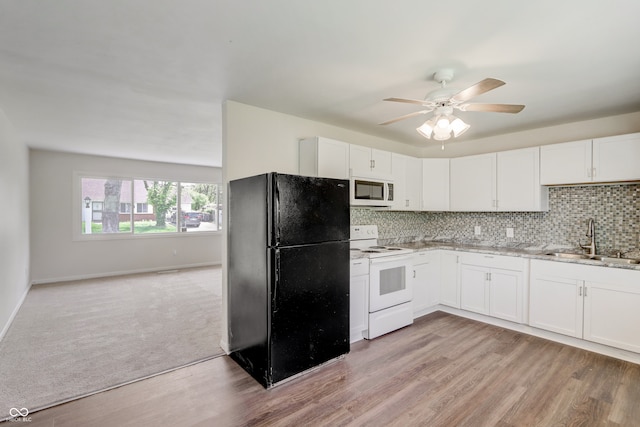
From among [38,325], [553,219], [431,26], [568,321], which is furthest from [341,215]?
[38,325]

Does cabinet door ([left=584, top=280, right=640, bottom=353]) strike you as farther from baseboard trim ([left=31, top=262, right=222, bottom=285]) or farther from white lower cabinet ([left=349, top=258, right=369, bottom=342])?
baseboard trim ([left=31, top=262, right=222, bottom=285])

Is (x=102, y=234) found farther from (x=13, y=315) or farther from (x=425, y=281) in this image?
(x=425, y=281)

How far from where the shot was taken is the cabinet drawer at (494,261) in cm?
345

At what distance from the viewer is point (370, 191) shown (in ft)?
11.8

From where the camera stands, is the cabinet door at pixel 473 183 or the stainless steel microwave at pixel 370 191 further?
the cabinet door at pixel 473 183

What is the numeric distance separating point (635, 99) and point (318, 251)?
332 centimetres

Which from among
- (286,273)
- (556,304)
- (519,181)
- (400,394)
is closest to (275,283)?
(286,273)

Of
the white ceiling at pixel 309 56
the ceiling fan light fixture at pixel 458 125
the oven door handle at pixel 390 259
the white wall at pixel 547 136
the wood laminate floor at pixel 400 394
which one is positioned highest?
the white ceiling at pixel 309 56

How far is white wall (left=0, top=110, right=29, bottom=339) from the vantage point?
3.33 meters

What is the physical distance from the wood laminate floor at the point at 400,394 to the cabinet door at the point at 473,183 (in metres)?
1.85

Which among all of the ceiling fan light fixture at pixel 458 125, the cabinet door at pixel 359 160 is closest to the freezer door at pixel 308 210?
the cabinet door at pixel 359 160

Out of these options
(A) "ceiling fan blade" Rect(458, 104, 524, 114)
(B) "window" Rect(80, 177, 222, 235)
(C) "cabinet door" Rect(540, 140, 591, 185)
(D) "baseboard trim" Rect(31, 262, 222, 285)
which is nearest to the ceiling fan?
(A) "ceiling fan blade" Rect(458, 104, 524, 114)

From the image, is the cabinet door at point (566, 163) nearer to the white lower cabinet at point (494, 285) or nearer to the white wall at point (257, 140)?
the white lower cabinet at point (494, 285)

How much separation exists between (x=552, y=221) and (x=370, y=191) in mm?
2296
